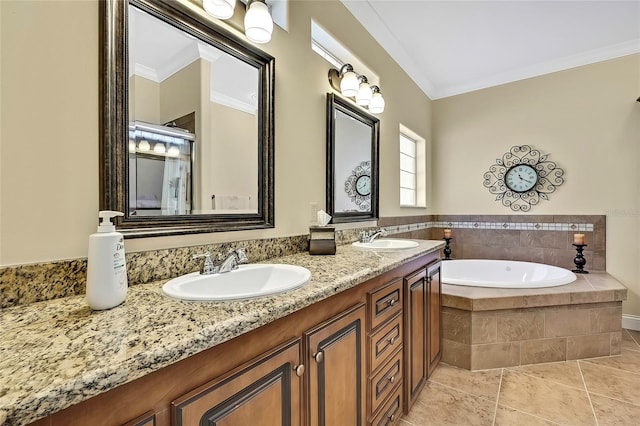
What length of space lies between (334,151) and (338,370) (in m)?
1.33

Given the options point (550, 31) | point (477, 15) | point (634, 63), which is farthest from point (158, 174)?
point (634, 63)

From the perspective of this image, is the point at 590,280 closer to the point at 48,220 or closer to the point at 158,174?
the point at 158,174

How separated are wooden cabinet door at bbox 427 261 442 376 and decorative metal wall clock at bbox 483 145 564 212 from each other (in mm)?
1875

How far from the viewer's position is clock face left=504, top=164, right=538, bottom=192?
3.17 meters

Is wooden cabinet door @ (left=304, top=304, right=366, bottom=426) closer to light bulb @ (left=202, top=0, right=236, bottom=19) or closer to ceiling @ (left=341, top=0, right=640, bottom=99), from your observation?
light bulb @ (left=202, top=0, right=236, bottom=19)

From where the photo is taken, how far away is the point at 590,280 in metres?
2.53

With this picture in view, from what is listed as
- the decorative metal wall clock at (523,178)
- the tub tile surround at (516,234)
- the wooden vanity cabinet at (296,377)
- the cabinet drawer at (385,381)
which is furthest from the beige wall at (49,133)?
the decorative metal wall clock at (523,178)

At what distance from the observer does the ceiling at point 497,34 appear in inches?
87.1

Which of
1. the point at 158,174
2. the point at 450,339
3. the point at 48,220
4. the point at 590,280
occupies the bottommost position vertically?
the point at 450,339

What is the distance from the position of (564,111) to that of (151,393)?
157 inches

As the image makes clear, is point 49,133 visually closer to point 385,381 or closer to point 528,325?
point 385,381

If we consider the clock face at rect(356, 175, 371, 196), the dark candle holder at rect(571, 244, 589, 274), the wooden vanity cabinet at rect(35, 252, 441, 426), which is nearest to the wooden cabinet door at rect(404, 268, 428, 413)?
the wooden vanity cabinet at rect(35, 252, 441, 426)

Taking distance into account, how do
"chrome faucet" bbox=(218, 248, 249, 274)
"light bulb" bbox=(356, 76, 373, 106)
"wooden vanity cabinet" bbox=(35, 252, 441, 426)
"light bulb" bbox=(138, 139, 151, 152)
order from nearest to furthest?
"wooden vanity cabinet" bbox=(35, 252, 441, 426)
"light bulb" bbox=(138, 139, 151, 152)
"chrome faucet" bbox=(218, 248, 249, 274)
"light bulb" bbox=(356, 76, 373, 106)

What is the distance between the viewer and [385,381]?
136 centimetres
